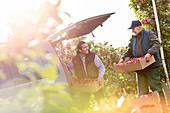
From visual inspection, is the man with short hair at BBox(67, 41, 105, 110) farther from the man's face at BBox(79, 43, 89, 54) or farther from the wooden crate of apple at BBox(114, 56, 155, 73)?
the wooden crate of apple at BBox(114, 56, 155, 73)

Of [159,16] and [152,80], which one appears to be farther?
[159,16]

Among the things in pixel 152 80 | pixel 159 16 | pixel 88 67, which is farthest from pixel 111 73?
pixel 152 80

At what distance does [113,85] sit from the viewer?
22.1ft

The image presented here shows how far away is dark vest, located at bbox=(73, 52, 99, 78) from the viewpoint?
4316 mm

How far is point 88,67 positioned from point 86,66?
0.14 feet

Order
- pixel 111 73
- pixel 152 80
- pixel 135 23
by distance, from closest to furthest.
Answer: pixel 152 80 → pixel 135 23 → pixel 111 73

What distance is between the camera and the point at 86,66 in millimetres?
4336

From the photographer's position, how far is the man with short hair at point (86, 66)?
432 cm

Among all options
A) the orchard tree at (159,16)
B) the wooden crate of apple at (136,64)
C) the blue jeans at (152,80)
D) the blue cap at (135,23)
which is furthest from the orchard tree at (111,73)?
the blue cap at (135,23)

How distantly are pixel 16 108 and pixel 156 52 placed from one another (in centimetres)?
347

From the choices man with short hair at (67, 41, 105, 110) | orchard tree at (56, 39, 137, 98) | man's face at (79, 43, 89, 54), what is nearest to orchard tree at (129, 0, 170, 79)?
orchard tree at (56, 39, 137, 98)

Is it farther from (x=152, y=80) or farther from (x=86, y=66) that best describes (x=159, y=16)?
(x=86, y=66)

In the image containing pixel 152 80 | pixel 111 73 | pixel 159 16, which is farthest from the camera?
pixel 111 73

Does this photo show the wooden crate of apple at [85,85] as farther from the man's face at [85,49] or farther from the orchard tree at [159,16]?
the orchard tree at [159,16]
